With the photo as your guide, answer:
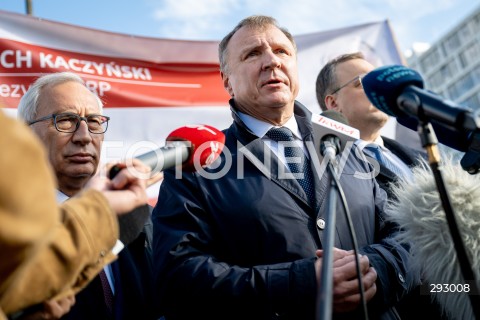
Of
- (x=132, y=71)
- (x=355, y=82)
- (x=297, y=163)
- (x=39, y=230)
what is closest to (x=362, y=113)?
(x=355, y=82)

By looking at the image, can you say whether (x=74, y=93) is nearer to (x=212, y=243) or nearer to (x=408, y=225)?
(x=212, y=243)

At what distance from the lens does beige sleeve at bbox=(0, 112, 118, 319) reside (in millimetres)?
955

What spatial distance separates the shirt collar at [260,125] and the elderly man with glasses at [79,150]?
721 millimetres

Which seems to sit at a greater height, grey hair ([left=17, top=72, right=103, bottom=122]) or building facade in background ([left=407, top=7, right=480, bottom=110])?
building facade in background ([left=407, top=7, right=480, bottom=110])

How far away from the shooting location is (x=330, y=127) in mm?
1780

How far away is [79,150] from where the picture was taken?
2.81 metres

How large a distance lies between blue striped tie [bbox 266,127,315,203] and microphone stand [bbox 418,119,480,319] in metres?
0.78

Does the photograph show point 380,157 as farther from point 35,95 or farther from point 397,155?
point 35,95

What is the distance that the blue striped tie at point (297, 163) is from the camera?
230 cm

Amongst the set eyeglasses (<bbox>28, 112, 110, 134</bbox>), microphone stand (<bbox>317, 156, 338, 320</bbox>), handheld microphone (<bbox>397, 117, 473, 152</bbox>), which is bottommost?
microphone stand (<bbox>317, 156, 338, 320</bbox>)

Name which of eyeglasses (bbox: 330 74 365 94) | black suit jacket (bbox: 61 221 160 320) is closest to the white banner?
eyeglasses (bbox: 330 74 365 94)

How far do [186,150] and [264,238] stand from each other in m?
0.62

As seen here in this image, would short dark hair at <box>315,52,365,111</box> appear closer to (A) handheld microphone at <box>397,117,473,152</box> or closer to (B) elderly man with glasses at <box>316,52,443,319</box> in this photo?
(B) elderly man with glasses at <box>316,52,443,319</box>

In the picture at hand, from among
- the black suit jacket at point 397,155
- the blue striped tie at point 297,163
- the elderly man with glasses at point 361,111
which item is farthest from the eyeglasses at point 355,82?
the blue striped tie at point 297,163
